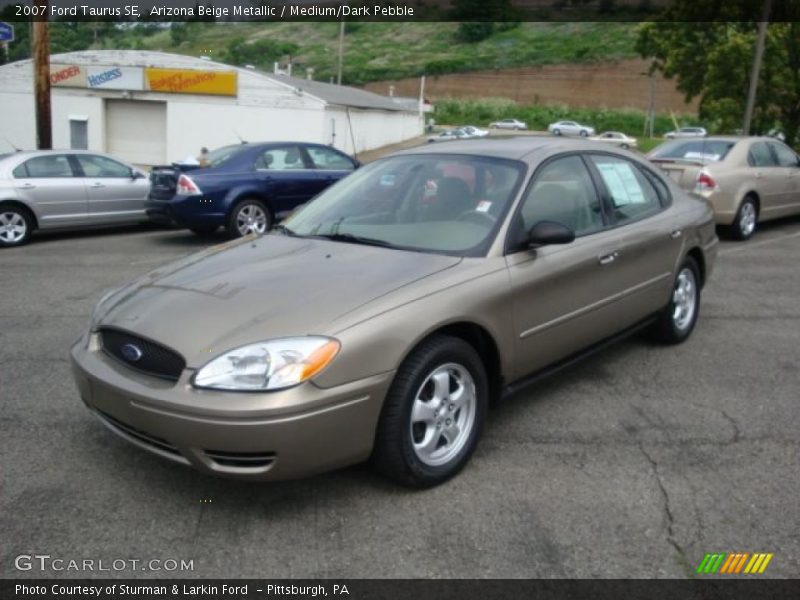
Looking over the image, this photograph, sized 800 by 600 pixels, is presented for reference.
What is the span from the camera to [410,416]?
10.7 ft

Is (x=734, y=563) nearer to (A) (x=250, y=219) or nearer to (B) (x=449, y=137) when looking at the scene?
(B) (x=449, y=137)

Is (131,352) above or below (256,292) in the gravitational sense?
below

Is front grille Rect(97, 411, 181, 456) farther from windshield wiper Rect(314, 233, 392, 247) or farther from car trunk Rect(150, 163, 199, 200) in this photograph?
car trunk Rect(150, 163, 199, 200)

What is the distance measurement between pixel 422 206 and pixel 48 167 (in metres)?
8.74

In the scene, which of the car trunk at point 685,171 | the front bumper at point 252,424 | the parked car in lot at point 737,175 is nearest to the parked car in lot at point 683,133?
the parked car in lot at point 737,175

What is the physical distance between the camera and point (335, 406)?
2.98 metres

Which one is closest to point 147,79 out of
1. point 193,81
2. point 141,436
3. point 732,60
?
point 193,81

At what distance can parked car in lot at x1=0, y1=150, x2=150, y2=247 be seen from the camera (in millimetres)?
10594

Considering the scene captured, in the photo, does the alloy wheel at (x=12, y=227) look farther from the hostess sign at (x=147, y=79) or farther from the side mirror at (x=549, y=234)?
the hostess sign at (x=147, y=79)

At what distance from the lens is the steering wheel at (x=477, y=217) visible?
3928 millimetres

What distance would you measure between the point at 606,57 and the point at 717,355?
85.0 m

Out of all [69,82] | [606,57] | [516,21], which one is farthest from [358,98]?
[516,21]
